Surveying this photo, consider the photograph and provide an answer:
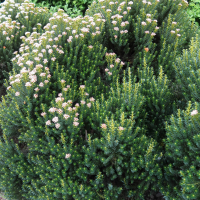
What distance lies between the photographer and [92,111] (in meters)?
2.93

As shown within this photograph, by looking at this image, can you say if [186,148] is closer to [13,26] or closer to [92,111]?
[92,111]

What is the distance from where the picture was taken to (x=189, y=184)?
1999mm

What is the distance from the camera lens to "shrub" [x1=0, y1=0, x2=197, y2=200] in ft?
8.29

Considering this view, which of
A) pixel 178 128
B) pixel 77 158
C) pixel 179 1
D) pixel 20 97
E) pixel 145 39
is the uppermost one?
pixel 179 1

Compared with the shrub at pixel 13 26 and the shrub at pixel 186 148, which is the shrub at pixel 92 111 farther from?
the shrub at pixel 13 26

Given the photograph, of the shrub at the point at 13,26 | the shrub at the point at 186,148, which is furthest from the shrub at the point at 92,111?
the shrub at the point at 13,26

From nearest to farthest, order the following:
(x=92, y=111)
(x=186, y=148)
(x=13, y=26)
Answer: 1. (x=186, y=148)
2. (x=92, y=111)
3. (x=13, y=26)

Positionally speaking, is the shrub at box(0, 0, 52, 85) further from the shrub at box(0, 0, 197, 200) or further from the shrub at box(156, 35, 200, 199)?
the shrub at box(156, 35, 200, 199)

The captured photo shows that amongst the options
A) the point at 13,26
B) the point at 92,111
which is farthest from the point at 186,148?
the point at 13,26

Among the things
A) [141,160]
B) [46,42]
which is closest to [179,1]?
[46,42]

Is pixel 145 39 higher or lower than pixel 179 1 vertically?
lower

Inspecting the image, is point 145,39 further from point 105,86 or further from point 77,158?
point 77,158

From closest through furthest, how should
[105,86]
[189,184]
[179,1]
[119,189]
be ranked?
[189,184] → [119,189] → [105,86] → [179,1]

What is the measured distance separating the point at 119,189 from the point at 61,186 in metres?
0.71
